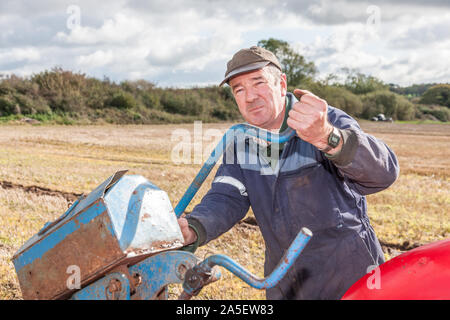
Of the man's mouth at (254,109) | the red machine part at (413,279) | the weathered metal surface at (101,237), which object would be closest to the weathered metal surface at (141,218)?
the weathered metal surface at (101,237)

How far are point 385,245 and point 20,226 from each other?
371cm

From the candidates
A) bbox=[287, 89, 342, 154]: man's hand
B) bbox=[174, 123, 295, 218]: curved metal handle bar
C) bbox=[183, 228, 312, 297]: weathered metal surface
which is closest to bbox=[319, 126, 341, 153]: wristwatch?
bbox=[287, 89, 342, 154]: man's hand

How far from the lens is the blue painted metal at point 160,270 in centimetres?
154

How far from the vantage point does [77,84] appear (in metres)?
22.0

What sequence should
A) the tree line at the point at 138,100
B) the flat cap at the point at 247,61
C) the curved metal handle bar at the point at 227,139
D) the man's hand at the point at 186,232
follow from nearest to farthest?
the curved metal handle bar at the point at 227,139 → the man's hand at the point at 186,232 → the flat cap at the point at 247,61 → the tree line at the point at 138,100

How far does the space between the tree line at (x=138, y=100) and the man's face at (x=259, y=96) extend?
17.6 m

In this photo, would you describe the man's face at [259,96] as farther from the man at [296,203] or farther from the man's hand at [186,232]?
the man's hand at [186,232]

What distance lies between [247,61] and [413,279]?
1.22 m

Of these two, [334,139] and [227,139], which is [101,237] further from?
[334,139]

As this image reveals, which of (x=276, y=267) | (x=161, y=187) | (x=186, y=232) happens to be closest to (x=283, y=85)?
(x=186, y=232)

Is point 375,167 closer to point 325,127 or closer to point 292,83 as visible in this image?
point 325,127

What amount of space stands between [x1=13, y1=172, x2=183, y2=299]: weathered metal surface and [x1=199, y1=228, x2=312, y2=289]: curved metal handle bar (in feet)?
0.53

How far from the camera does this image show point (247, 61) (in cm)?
215

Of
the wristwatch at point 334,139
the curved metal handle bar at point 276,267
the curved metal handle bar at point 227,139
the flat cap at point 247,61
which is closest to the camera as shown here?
the curved metal handle bar at point 276,267
